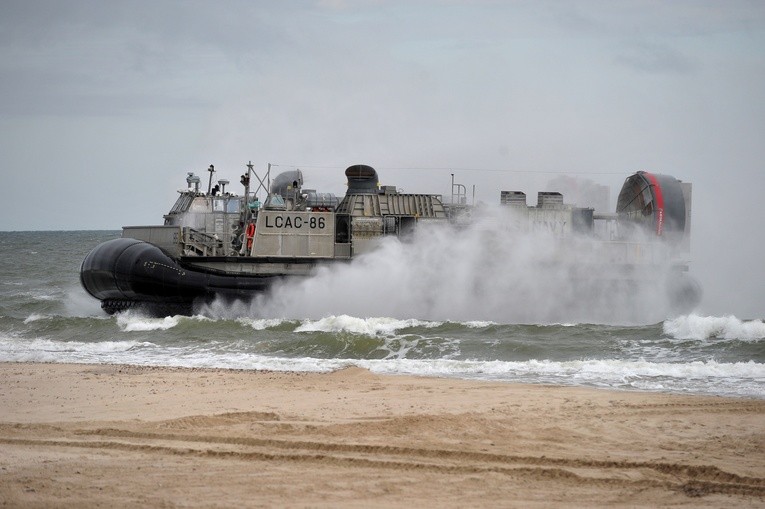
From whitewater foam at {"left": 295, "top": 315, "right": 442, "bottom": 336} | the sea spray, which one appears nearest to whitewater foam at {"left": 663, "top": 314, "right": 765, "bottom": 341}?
the sea spray

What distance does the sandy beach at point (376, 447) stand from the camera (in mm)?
5199

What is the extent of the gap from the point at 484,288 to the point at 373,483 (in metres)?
11.9

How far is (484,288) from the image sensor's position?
1706 centimetres

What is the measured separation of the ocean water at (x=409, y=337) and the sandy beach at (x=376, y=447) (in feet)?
5.51

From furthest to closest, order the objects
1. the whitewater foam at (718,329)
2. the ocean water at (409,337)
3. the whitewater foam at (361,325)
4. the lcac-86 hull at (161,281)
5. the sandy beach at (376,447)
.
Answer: the lcac-86 hull at (161,281)
the whitewater foam at (361,325)
the whitewater foam at (718,329)
the ocean water at (409,337)
the sandy beach at (376,447)

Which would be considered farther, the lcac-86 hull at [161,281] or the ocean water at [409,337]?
the lcac-86 hull at [161,281]

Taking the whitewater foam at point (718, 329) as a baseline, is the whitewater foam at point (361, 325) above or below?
below

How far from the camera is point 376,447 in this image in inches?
247

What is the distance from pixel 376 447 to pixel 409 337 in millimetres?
7858

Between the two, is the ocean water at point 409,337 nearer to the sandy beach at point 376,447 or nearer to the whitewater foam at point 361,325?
the whitewater foam at point 361,325

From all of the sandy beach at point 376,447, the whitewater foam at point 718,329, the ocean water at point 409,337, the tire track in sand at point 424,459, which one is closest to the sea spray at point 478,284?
the ocean water at point 409,337

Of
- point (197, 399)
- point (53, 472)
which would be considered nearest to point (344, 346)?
point (197, 399)

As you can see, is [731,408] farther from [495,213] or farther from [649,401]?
[495,213]

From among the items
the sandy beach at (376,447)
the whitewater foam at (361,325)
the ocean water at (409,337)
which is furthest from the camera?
the whitewater foam at (361,325)
